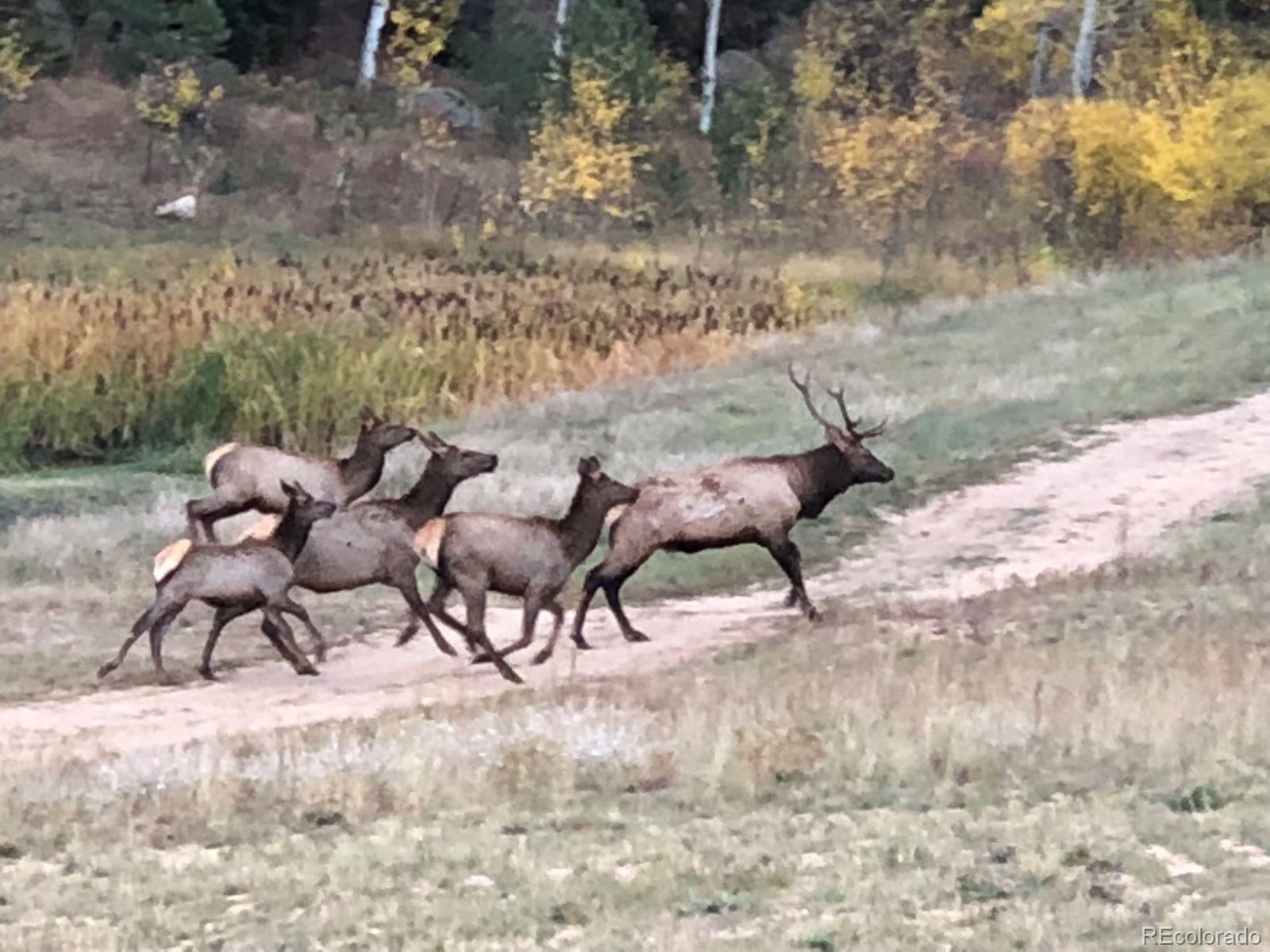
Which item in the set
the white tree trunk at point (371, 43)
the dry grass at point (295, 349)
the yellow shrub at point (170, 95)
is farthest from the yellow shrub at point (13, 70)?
the dry grass at point (295, 349)

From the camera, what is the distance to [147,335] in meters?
21.8

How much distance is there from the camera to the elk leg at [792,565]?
1190 cm

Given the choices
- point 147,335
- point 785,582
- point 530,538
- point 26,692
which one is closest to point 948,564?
point 785,582

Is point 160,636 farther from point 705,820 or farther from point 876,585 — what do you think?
point 876,585

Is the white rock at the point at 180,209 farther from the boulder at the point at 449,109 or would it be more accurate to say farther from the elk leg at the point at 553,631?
the elk leg at the point at 553,631

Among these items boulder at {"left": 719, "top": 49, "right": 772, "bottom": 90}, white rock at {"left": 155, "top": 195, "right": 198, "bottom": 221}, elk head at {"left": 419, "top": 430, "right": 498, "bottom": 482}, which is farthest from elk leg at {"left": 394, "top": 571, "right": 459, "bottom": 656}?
boulder at {"left": 719, "top": 49, "right": 772, "bottom": 90}

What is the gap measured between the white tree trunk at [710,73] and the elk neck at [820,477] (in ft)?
116

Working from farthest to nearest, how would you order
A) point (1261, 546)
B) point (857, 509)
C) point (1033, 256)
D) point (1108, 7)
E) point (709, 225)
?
1. point (709, 225)
2. point (1108, 7)
3. point (1033, 256)
4. point (857, 509)
5. point (1261, 546)

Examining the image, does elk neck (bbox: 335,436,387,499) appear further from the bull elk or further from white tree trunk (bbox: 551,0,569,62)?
white tree trunk (bbox: 551,0,569,62)

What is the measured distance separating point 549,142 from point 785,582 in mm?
27535

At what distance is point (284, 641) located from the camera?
11117 mm

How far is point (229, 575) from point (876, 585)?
189 inches

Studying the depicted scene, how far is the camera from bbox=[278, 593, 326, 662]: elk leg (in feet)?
34.4

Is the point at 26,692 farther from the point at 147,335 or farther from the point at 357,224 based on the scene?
the point at 357,224
